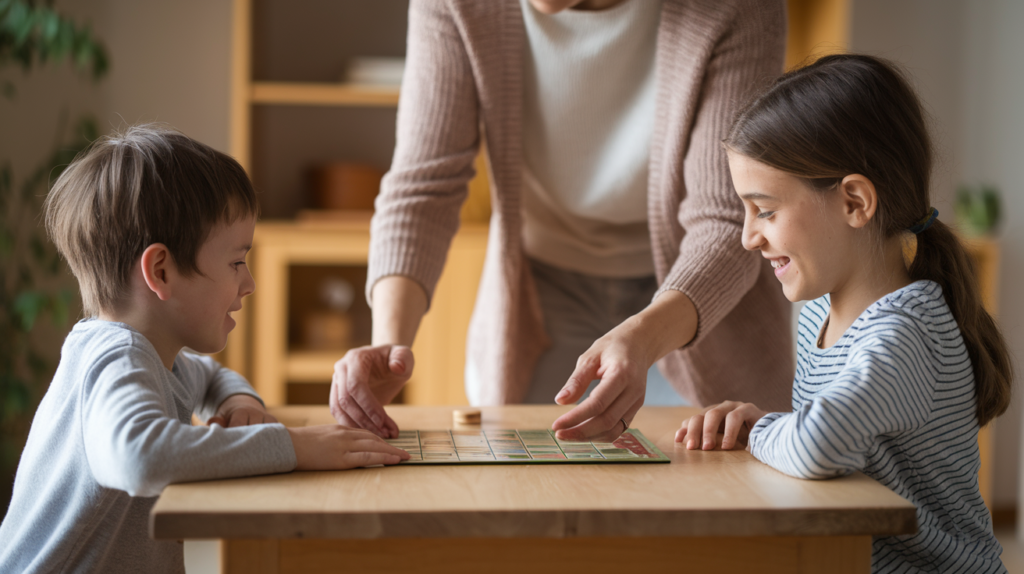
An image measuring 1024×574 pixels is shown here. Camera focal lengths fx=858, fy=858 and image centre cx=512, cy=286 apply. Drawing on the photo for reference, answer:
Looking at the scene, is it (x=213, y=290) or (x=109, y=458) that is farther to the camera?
(x=213, y=290)

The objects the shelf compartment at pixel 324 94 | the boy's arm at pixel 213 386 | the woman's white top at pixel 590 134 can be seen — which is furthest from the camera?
the shelf compartment at pixel 324 94

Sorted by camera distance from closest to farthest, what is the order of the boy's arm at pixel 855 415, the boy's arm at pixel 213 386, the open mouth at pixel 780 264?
the boy's arm at pixel 855 415 < the open mouth at pixel 780 264 < the boy's arm at pixel 213 386

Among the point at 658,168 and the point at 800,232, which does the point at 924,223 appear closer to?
the point at 800,232

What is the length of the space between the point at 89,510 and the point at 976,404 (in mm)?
901

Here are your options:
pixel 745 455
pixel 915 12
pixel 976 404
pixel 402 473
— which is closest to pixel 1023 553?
pixel 915 12

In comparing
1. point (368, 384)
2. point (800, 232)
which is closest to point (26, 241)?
point (368, 384)

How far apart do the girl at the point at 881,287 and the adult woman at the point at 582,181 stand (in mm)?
167

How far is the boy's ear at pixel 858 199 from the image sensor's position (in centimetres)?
90

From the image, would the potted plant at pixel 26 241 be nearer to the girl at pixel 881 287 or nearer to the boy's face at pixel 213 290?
the boy's face at pixel 213 290

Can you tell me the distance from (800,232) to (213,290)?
64 centimetres

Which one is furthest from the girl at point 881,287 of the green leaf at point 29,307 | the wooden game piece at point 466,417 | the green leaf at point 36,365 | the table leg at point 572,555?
the green leaf at point 36,365

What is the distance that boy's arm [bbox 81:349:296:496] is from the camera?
0.70 metres

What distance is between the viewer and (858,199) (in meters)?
0.91

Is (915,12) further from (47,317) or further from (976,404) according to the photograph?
(47,317)
